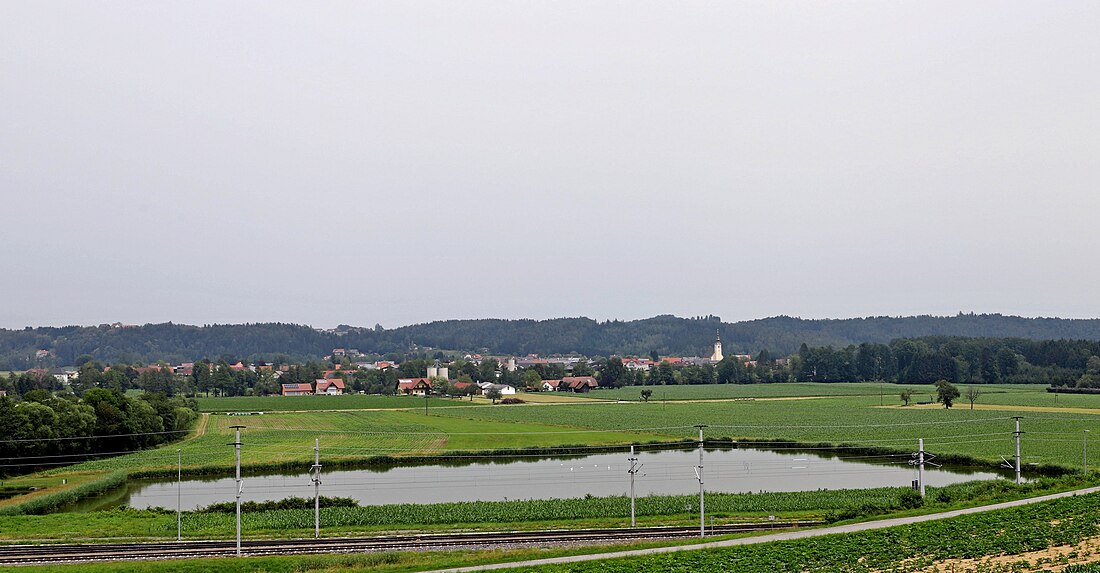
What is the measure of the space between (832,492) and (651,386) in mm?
129316

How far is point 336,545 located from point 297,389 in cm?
13263

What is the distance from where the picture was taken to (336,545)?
33750 millimetres

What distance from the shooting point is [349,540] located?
34469mm

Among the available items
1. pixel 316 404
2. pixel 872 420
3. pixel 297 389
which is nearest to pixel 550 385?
pixel 297 389

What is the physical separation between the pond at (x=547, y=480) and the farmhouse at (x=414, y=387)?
299 feet

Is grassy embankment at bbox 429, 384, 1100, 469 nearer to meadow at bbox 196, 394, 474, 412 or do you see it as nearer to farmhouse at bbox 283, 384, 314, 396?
meadow at bbox 196, 394, 474, 412

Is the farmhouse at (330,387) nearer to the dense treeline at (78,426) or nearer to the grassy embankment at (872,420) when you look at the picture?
the grassy embankment at (872,420)

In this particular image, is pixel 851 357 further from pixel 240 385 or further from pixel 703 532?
pixel 703 532

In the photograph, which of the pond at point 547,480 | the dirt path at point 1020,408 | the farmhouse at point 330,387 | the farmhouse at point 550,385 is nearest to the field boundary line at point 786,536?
the pond at point 547,480

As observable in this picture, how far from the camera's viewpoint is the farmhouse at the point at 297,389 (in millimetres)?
159375

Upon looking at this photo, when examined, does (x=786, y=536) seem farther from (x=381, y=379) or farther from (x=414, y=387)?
(x=381, y=379)

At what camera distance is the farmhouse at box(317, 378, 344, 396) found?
→ 161 m

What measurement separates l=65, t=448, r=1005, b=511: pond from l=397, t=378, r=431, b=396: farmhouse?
299 feet

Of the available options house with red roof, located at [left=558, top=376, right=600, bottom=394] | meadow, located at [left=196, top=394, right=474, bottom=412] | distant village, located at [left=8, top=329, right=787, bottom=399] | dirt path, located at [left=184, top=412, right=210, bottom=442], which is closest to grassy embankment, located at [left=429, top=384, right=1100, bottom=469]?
meadow, located at [left=196, top=394, right=474, bottom=412]
